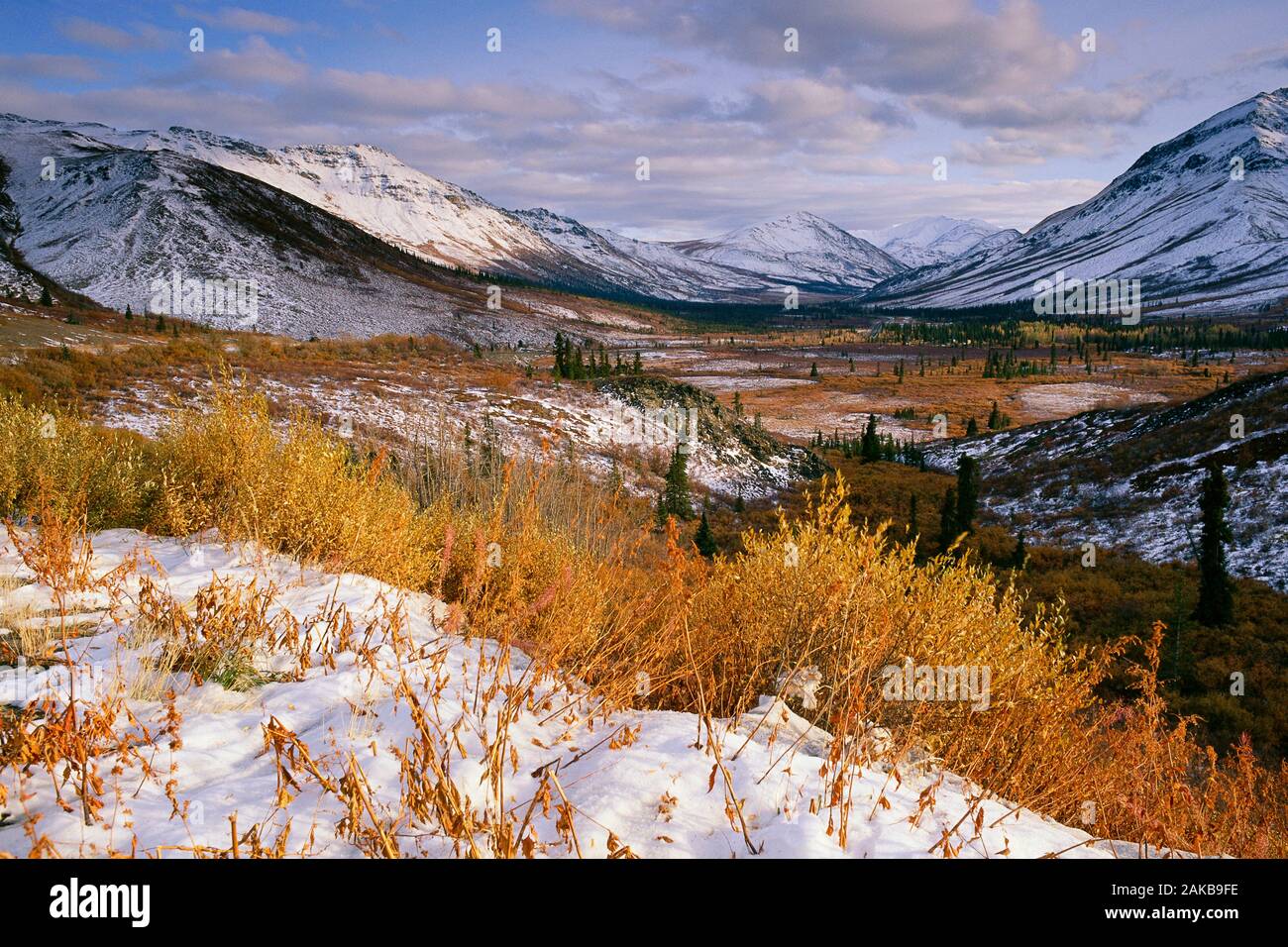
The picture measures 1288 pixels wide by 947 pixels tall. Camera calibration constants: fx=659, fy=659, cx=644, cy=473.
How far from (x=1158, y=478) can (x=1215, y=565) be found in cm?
1129

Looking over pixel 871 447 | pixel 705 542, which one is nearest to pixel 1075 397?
pixel 871 447

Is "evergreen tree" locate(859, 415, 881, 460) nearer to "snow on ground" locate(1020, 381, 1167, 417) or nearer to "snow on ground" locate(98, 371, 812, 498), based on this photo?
"snow on ground" locate(98, 371, 812, 498)

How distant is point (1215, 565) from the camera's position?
15672 mm

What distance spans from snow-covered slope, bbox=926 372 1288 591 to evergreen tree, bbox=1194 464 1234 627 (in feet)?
11.9

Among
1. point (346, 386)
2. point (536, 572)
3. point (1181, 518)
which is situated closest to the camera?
point (536, 572)

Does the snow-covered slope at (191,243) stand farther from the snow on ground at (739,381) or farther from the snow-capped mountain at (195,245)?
the snow on ground at (739,381)

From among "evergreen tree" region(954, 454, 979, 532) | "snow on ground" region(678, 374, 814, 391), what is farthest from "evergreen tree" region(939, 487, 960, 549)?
"snow on ground" region(678, 374, 814, 391)

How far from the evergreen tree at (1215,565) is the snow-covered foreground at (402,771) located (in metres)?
16.6

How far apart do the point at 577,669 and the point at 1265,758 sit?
1344 centimetres

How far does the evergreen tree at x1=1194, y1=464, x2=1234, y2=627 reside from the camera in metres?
15.6

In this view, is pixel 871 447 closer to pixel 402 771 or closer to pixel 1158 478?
pixel 1158 478
